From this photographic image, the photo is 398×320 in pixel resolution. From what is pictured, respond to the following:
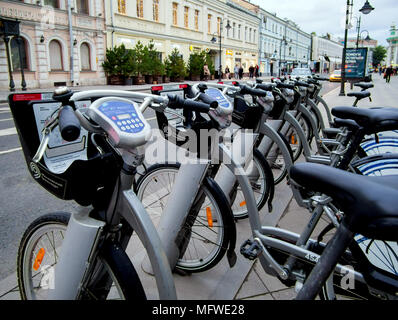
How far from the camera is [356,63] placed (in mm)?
18422

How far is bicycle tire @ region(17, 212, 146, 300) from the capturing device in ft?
4.49

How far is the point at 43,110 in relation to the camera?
5.21 feet

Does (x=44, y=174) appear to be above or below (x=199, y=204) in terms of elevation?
above

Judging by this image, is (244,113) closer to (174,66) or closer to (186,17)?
(174,66)

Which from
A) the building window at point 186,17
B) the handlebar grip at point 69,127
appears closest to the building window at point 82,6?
the building window at point 186,17

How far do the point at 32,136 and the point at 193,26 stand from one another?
38.9 meters

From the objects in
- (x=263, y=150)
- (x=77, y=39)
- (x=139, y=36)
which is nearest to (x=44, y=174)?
(x=263, y=150)

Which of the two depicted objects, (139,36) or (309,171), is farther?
(139,36)

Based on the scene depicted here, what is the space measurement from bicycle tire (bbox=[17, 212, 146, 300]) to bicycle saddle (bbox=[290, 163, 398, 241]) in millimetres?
785

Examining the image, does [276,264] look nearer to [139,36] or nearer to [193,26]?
[139,36]

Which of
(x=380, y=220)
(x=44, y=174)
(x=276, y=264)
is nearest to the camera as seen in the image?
(x=380, y=220)

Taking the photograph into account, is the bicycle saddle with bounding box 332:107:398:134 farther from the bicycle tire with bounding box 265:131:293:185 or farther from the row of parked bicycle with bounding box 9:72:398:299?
the bicycle tire with bounding box 265:131:293:185

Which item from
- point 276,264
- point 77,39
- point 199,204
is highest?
point 77,39

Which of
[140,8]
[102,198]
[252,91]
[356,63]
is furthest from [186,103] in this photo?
[140,8]
